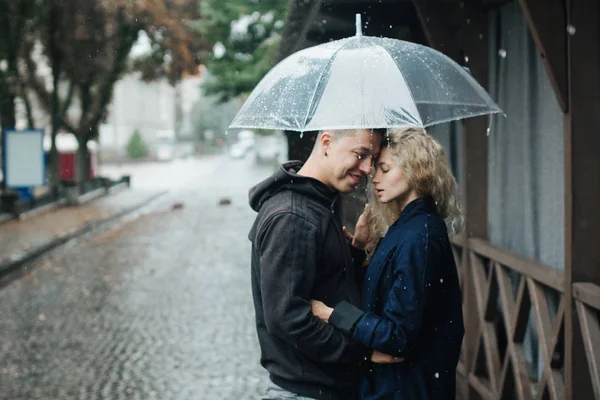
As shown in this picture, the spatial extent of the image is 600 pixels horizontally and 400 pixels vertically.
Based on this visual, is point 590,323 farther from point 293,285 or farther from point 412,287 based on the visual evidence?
point 293,285

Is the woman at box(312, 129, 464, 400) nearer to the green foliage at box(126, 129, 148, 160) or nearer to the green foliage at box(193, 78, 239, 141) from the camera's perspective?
the green foliage at box(126, 129, 148, 160)

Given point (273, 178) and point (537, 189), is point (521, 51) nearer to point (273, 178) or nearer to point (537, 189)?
point (537, 189)

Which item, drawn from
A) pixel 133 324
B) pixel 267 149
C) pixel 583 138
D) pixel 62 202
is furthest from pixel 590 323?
pixel 267 149

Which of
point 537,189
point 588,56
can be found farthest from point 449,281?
point 537,189

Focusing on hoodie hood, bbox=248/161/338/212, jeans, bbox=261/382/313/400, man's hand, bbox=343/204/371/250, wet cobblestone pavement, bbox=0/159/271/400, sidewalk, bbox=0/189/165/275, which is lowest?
wet cobblestone pavement, bbox=0/159/271/400

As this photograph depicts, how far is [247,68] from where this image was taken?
27.4 meters

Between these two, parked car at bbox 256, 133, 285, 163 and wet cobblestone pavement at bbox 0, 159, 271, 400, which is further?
parked car at bbox 256, 133, 285, 163

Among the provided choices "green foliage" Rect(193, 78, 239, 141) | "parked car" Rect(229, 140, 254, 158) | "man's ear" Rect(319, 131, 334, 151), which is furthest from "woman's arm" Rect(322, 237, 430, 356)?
"green foliage" Rect(193, 78, 239, 141)

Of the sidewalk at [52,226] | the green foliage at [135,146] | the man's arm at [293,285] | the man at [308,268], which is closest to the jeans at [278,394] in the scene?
the man at [308,268]

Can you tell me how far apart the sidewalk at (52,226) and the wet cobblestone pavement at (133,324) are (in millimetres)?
381

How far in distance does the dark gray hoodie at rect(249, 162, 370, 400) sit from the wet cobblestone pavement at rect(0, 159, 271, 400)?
11.9ft

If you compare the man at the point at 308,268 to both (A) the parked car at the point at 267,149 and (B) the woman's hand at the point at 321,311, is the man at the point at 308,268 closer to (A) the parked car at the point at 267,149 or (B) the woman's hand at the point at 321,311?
(B) the woman's hand at the point at 321,311

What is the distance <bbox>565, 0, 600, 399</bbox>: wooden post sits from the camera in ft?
11.5

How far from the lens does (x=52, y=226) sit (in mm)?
18734
